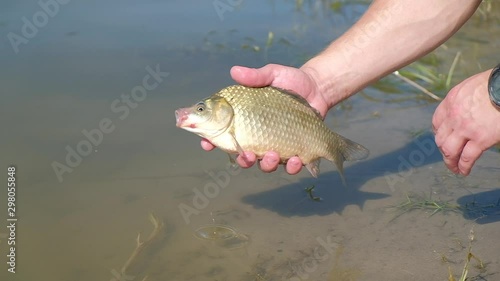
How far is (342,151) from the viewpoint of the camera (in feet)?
13.0

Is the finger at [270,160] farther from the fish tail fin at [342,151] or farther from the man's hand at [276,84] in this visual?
the fish tail fin at [342,151]

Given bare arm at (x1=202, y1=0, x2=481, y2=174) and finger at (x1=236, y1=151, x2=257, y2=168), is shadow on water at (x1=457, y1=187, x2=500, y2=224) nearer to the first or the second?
bare arm at (x1=202, y1=0, x2=481, y2=174)

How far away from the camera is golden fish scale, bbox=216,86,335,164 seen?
3.49m

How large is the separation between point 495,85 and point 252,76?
3.73 feet

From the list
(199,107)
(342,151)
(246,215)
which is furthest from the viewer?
(246,215)

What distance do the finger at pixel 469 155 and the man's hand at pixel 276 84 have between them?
80 centimetres

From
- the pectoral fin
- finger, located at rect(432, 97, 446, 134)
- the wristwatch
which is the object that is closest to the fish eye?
the pectoral fin

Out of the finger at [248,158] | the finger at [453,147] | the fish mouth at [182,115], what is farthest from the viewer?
the finger at [453,147]

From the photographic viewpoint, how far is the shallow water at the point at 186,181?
13.2ft

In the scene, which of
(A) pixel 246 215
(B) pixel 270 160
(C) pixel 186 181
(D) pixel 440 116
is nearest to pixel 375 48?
(D) pixel 440 116

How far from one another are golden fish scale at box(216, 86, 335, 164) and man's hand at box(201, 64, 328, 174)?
0.16 ft

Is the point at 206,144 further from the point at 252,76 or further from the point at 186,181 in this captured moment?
the point at 186,181

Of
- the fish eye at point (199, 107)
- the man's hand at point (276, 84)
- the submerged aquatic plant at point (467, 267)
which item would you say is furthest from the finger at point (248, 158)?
the submerged aquatic plant at point (467, 267)

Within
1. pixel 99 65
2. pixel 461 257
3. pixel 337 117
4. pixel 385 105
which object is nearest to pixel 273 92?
pixel 461 257
